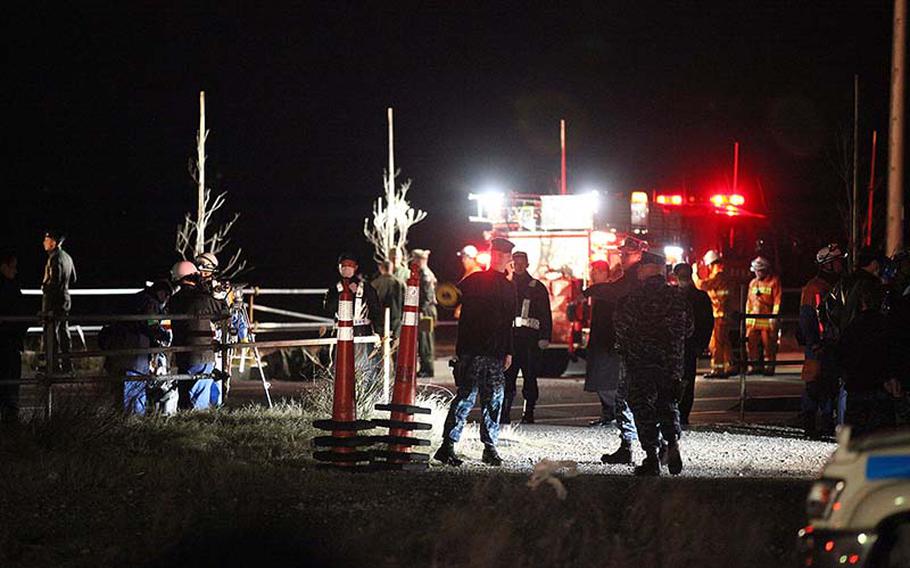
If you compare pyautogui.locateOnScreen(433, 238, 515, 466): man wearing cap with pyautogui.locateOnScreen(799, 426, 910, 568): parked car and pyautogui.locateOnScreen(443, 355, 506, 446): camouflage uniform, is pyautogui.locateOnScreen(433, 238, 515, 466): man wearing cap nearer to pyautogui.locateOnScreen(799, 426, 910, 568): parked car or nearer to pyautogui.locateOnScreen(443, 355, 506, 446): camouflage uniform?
pyautogui.locateOnScreen(443, 355, 506, 446): camouflage uniform

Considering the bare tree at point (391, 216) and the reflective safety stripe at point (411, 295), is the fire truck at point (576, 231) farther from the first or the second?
the reflective safety stripe at point (411, 295)

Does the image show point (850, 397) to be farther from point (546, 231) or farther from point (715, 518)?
point (546, 231)

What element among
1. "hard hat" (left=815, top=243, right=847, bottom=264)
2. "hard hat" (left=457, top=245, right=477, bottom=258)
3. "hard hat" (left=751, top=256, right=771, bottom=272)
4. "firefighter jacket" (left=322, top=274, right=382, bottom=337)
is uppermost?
"hard hat" (left=815, top=243, right=847, bottom=264)

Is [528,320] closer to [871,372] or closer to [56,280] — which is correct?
[871,372]

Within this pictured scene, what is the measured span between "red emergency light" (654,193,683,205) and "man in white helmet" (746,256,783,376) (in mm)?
2478

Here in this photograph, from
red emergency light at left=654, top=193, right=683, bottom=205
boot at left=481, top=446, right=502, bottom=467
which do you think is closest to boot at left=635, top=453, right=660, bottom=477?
boot at left=481, top=446, right=502, bottom=467

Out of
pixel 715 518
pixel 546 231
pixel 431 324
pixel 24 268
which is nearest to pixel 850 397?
pixel 715 518

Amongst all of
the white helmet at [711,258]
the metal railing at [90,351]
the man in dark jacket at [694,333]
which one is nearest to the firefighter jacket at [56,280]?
the metal railing at [90,351]

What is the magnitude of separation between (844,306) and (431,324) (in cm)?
1104

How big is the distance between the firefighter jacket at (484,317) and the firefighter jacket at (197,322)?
12.7ft

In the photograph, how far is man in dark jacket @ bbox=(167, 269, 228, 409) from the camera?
14.7m

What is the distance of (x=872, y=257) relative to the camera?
11266mm

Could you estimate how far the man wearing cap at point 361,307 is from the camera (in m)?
14.2

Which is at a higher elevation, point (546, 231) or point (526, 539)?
point (546, 231)
